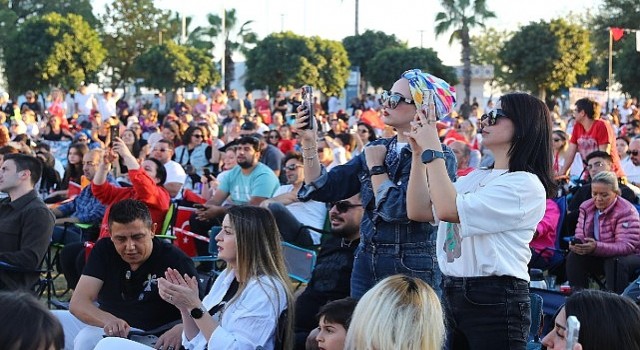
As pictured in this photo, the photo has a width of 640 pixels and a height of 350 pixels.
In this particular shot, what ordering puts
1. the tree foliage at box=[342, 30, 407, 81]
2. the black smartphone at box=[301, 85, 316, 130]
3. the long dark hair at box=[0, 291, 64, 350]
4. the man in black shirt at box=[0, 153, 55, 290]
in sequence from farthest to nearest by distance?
the tree foliage at box=[342, 30, 407, 81] < the man in black shirt at box=[0, 153, 55, 290] < the black smartphone at box=[301, 85, 316, 130] < the long dark hair at box=[0, 291, 64, 350]

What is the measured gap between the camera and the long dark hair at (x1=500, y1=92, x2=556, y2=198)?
12.5ft

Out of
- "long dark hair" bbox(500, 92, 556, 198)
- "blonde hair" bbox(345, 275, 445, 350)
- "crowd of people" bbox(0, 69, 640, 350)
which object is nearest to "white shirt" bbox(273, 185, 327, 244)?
"crowd of people" bbox(0, 69, 640, 350)

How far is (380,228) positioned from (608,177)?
435cm

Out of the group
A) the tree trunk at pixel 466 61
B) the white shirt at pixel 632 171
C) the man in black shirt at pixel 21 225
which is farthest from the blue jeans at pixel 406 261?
the tree trunk at pixel 466 61

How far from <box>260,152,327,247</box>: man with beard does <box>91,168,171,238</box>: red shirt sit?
0.94m

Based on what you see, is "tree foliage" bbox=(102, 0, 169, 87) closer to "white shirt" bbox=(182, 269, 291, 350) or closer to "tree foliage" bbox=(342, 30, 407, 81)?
"tree foliage" bbox=(342, 30, 407, 81)

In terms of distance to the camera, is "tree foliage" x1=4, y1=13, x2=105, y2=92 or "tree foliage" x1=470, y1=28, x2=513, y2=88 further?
"tree foliage" x1=470, y1=28, x2=513, y2=88

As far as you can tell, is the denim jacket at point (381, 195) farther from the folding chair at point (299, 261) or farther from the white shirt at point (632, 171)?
the white shirt at point (632, 171)

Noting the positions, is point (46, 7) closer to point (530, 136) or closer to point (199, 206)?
point (199, 206)

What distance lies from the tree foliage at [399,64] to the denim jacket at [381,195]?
40.1 m

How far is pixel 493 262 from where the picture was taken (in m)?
3.76

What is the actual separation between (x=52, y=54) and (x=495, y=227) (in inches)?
1356

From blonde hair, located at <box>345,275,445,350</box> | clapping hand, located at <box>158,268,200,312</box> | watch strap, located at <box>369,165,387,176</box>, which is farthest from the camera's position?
clapping hand, located at <box>158,268,200,312</box>

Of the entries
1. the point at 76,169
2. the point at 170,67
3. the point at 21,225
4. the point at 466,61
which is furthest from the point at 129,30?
the point at 21,225
